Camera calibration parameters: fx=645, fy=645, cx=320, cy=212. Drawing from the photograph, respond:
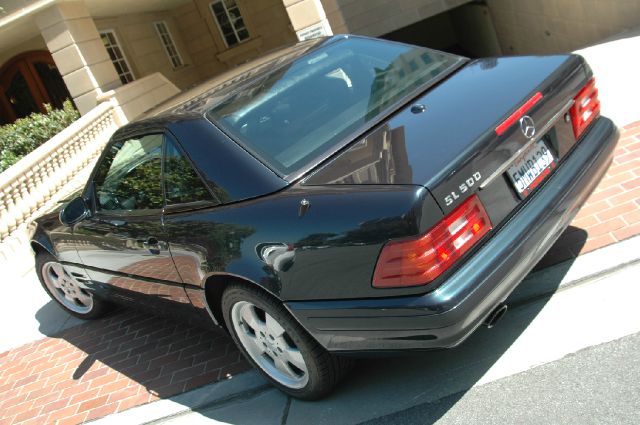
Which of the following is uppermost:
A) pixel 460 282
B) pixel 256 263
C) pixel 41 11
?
pixel 41 11

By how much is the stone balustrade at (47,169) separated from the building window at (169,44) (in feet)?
20.7

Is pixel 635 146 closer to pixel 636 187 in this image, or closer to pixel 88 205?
pixel 636 187

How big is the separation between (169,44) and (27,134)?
788cm

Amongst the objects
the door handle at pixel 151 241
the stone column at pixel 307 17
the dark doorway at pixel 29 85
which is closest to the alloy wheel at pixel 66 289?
the door handle at pixel 151 241

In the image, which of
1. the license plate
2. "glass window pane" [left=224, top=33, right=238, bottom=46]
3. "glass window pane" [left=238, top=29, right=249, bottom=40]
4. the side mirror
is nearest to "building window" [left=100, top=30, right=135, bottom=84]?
"glass window pane" [left=224, top=33, right=238, bottom=46]

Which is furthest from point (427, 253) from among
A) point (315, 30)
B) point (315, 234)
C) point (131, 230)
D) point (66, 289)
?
point (315, 30)

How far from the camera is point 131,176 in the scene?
13.4 feet

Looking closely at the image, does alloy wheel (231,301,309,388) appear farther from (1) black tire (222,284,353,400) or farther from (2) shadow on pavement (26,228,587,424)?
(2) shadow on pavement (26,228,587,424)

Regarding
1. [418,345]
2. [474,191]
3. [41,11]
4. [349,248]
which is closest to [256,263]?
[349,248]

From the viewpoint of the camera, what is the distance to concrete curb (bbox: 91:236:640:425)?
347 cm

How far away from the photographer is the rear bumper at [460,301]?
2.58 meters

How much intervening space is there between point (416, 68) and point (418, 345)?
185cm

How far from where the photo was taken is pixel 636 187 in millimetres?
4152

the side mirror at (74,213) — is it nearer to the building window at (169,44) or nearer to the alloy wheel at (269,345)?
the alloy wheel at (269,345)
